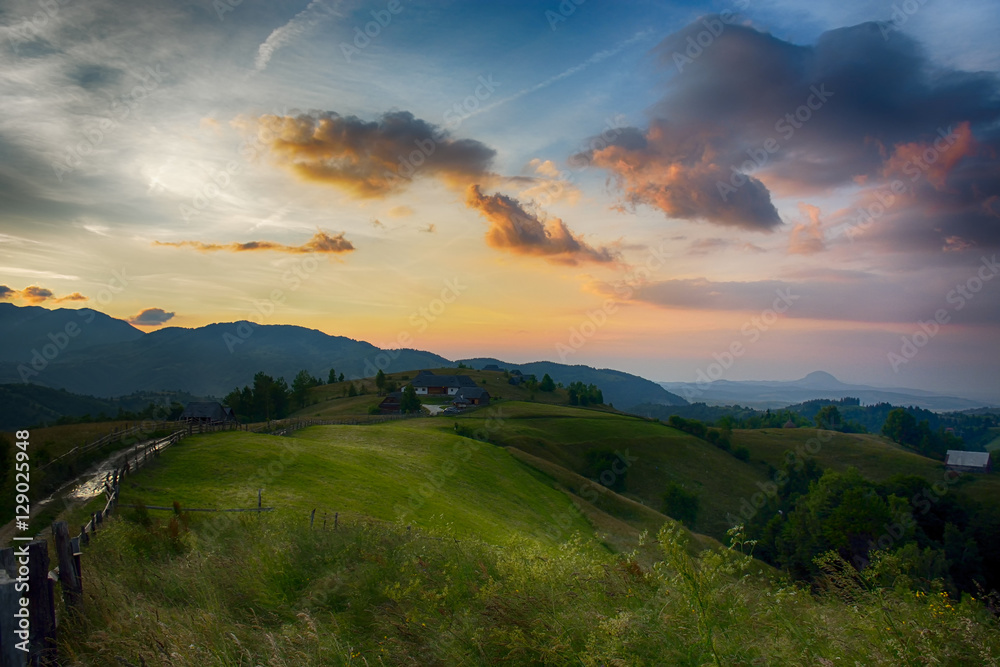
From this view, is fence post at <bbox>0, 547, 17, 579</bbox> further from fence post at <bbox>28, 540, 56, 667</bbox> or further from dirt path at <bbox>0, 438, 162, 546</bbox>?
dirt path at <bbox>0, 438, 162, 546</bbox>

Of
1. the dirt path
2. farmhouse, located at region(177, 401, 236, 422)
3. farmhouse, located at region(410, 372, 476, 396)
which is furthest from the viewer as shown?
farmhouse, located at region(410, 372, 476, 396)

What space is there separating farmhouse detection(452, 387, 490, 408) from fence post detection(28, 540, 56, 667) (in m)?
109

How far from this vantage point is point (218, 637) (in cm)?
733

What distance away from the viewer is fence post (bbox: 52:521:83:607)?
24.6 ft

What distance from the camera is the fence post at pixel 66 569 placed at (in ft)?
24.6

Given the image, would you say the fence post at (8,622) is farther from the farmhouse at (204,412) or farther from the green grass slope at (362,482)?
the farmhouse at (204,412)

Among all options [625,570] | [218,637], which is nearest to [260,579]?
[218,637]

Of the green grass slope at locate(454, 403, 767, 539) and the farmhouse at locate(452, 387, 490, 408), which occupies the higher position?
the farmhouse at locate(452, 387, 490, 408)

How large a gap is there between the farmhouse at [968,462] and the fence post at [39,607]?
162263mm

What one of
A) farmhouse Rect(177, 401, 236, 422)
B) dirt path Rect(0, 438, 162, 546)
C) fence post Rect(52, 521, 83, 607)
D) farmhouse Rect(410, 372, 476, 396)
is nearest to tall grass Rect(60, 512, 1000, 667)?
fence post Rect(52, 521, 83, 607)

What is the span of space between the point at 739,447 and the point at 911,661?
11579 centimetres

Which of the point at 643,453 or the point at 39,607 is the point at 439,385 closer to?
the point at 643,453

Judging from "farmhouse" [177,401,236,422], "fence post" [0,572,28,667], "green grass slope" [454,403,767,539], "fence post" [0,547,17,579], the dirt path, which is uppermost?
"fence post" [0,547,17,579]

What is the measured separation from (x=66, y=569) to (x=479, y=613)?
20.9 ft
